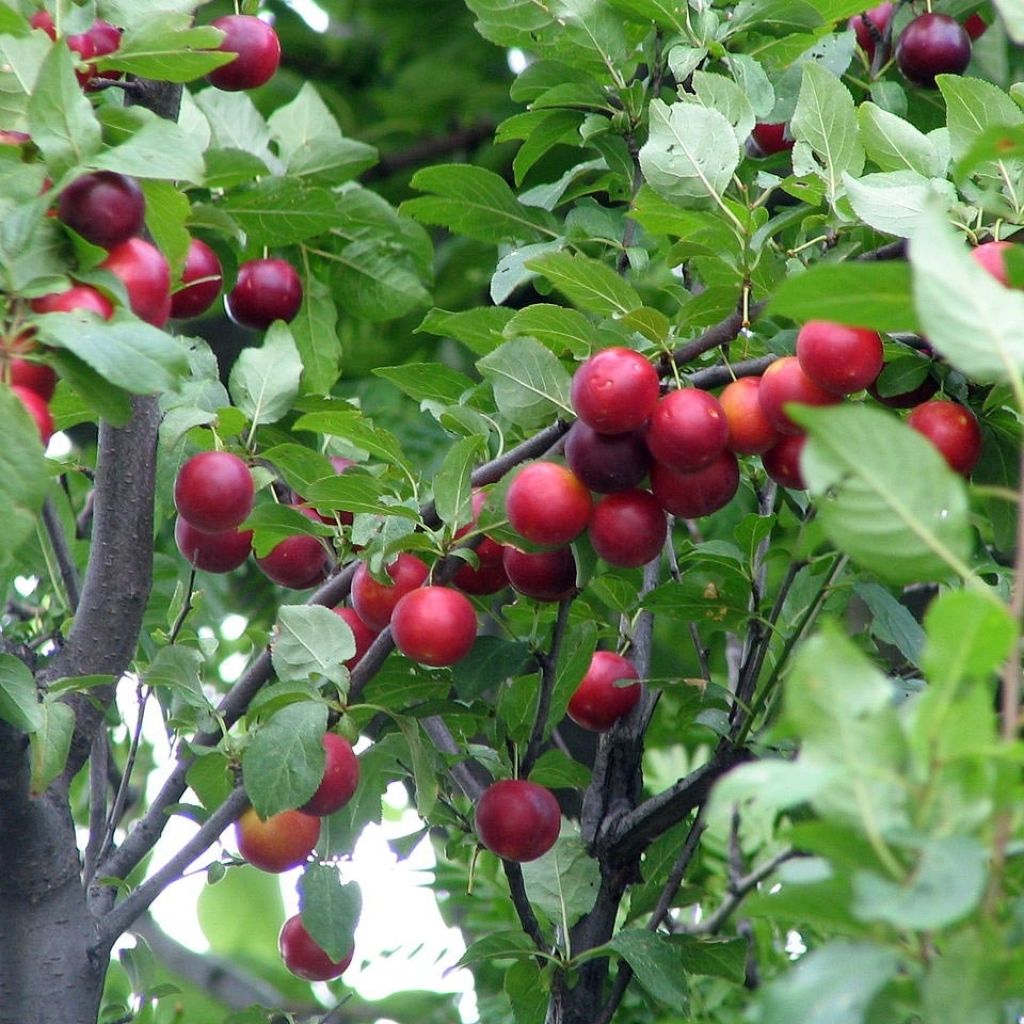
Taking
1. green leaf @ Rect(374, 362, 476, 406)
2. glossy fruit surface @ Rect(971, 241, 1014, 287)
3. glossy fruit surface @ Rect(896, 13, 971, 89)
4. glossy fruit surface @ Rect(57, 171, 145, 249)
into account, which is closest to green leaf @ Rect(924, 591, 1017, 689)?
glossy fruit surface @ Rect(971, 241, 1014, 287)

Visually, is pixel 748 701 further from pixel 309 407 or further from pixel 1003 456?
pixel 309 407

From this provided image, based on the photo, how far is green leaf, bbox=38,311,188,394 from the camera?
3.07 feet

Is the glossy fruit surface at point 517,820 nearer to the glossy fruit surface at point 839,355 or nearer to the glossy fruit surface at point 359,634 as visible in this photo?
the glossy fruit surface at point 359,634

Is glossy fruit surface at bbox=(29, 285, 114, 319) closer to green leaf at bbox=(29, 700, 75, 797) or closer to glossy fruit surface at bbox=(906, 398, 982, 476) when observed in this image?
green leaf at bbox=(29, 700, 75, 797)

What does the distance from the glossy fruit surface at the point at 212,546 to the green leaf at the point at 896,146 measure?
0.73 meters

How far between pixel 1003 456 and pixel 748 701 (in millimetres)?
350

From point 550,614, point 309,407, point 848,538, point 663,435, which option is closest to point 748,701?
point 550,614

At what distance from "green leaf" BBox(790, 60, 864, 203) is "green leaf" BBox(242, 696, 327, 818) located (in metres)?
0.66

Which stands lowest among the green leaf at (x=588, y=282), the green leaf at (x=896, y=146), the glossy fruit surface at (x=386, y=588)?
the glossy fruit surface at (x=386, y=588)

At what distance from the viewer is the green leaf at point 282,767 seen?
4.07 ft

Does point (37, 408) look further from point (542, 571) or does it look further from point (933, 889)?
point (933, 889)

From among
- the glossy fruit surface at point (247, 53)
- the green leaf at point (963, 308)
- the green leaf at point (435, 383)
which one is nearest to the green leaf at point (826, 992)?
the green leaf at point (963, 308)

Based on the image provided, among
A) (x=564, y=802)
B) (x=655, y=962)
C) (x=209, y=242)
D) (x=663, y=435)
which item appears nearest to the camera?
(x=663, y=435)

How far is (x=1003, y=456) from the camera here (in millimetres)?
1265
